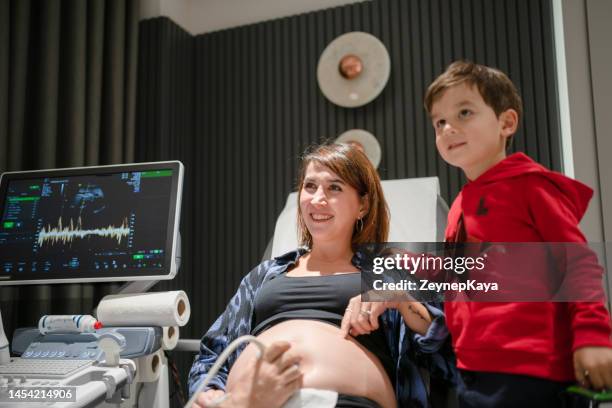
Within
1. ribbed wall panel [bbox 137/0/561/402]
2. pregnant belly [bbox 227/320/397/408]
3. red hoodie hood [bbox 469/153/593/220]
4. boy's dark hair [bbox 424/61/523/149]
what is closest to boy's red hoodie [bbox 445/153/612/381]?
red hoodie hood [bbox 469/153/593/220]

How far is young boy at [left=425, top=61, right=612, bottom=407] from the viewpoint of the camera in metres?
0.78

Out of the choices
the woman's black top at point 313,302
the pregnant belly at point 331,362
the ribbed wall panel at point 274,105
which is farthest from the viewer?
the ribbed wall panel at point 274,105

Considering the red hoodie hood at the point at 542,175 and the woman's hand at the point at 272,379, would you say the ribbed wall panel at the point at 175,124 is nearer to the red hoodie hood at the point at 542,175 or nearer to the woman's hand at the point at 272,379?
the woman's hand at the point at 272,379

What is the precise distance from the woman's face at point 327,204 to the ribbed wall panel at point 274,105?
4.44 feet

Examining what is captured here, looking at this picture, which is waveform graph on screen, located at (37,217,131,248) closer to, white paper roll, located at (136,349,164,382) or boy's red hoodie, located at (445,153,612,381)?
white paper roll, located at (136,349,164,382)

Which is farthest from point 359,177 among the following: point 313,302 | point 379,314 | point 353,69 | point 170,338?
point 353,69

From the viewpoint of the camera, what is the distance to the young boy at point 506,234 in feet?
2.54

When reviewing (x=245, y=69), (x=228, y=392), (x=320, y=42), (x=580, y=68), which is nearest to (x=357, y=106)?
(x=320, y=42)

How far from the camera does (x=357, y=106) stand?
2850 millimetres

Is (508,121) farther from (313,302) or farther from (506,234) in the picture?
(313,302)

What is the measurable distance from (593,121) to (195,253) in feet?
8.50

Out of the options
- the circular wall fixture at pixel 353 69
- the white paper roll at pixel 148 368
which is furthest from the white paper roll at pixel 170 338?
the circular wall fixture at pixel 353 69

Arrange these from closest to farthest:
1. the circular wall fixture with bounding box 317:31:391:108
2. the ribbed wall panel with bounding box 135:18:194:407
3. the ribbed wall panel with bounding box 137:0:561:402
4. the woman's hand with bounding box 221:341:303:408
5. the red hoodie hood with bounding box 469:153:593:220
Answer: the red hoodie hood with bounding box 469:153:593:220 < the woman's hand with bounding box 221:341:303:408 < the ribbed wall panel with bounding box 137:0:561:402 < the circular wall fixture with bounding box 317:31:391:108 < the ribbed wall panel with bounding box 135:18:194:407

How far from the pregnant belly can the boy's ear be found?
0.63 metres
